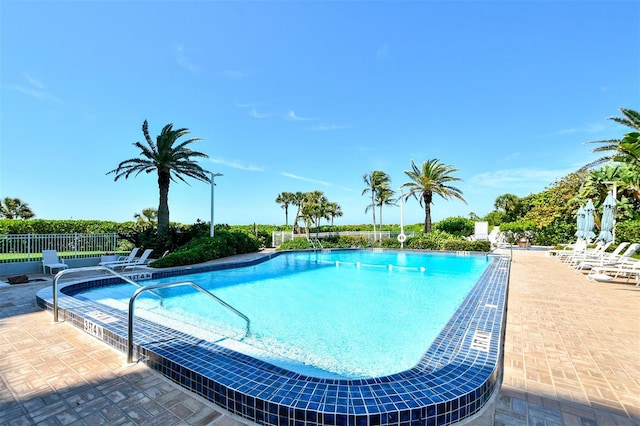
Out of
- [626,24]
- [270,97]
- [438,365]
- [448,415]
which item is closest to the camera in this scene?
[448,415]

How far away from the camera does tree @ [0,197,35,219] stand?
22859 millimetres

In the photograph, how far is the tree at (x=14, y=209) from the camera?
22859 mm

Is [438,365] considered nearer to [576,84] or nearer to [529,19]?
[529,19]

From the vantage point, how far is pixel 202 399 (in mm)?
2574

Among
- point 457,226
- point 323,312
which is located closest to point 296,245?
point 323,312

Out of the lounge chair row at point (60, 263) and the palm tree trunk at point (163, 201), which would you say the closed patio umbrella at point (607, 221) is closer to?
the lounge chair row at point (60, 263)

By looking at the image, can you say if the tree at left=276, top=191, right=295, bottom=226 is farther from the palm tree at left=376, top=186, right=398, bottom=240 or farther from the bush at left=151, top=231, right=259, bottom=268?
the bush at left=151, top=231, right=259, bottom=268

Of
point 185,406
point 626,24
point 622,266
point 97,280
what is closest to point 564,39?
point 626,24

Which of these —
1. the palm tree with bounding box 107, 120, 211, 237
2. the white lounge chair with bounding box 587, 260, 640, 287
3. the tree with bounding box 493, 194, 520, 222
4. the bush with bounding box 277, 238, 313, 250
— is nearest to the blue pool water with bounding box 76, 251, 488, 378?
the white lounge chair with bounding box 587, 260, 640, 287

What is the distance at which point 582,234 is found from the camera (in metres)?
10.8

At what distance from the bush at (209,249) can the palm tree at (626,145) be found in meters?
16.5

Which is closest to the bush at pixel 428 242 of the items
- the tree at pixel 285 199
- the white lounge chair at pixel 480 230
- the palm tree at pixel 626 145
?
the white lounge chair at pixel 480 230

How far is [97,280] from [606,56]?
20329 mm

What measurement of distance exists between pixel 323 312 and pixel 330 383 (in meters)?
4.16
